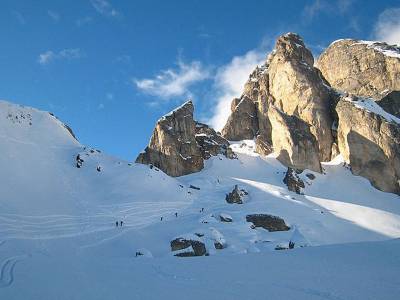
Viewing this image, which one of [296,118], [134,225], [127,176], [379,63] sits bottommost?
[134,225]

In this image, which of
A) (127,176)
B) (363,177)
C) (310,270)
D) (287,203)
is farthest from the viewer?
(363,177)

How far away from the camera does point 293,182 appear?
6469 cm

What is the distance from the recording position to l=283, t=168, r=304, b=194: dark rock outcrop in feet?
209

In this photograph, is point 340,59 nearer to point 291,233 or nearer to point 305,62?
point 305,62

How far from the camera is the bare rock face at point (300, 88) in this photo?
8200 centimetres

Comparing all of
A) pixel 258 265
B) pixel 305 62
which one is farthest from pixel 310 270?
pixel 305 62

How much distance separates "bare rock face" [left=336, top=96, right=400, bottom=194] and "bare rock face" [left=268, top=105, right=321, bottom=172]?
5.96 m

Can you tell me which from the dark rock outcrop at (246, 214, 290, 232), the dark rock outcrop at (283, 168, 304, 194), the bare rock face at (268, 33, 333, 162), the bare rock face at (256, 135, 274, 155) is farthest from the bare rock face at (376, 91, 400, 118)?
the dark rock outcrop at (246, 214, 290, 232)

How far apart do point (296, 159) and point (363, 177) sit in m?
11.5

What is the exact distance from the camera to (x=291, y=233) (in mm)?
44688

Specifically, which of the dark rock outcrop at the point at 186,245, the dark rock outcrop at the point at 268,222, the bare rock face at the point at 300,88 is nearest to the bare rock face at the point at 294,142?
the bare rock face at the point at 300,88

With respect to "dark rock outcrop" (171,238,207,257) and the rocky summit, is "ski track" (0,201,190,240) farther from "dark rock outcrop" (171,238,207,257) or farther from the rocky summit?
the rocky summit

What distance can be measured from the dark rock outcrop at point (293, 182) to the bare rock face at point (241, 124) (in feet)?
89.8

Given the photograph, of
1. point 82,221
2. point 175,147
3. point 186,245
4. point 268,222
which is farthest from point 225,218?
point 175,147
